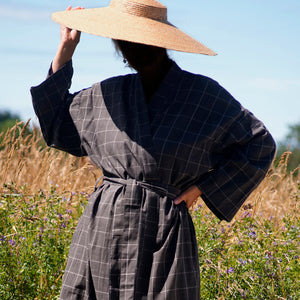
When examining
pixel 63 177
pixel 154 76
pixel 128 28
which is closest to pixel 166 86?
pixel 154 76

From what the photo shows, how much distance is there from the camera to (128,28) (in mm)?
2547

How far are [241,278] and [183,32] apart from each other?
4.88ft

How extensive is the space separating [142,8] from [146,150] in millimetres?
712

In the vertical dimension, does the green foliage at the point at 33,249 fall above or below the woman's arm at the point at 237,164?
below

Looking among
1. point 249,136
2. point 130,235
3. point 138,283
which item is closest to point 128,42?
point 249,136

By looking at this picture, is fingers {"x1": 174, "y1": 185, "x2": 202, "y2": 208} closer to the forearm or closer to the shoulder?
A: the shoulder

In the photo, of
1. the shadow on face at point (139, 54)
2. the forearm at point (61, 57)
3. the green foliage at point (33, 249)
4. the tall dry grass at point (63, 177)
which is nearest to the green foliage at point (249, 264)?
the tall dry grass at point (63, 177)

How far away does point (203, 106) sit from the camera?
2617mm

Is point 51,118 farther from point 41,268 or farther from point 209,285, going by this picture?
point 209,285

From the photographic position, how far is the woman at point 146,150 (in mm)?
2502

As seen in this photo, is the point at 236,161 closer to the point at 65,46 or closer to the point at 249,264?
the point at 249,264

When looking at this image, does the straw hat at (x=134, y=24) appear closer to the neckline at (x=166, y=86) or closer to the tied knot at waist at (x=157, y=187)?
the neckline at (x=166, y=86)

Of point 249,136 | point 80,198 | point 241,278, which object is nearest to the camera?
point 249,136

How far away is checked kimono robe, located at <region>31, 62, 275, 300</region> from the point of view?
2500 mm
